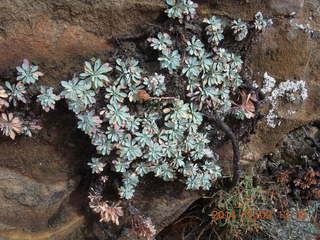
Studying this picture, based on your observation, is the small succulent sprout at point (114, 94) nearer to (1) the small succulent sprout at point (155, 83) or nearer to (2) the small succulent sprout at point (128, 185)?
(1) the small succulent sprout at point (155, 83)

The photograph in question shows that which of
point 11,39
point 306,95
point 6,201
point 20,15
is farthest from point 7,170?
point 306,95

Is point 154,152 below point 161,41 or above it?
below

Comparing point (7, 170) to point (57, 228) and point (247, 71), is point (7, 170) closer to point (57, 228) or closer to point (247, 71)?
point (57, 228)

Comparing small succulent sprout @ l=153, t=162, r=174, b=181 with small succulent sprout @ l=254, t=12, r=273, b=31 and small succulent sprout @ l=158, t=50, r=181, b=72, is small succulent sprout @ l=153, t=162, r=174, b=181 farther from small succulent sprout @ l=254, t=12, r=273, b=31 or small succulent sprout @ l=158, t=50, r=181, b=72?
small succulent sprout @ l=254, t=12, r=273, b=31

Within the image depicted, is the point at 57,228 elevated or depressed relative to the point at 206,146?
depressed

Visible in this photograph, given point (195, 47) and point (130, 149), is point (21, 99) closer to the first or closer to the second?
point (130, 149)

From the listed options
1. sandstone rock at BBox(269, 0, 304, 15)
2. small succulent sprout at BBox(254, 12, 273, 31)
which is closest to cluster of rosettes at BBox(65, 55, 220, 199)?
small succulent sprout at BBox(254, 12, 273, 31)

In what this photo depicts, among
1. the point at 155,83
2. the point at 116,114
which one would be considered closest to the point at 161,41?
the point at 155,83
